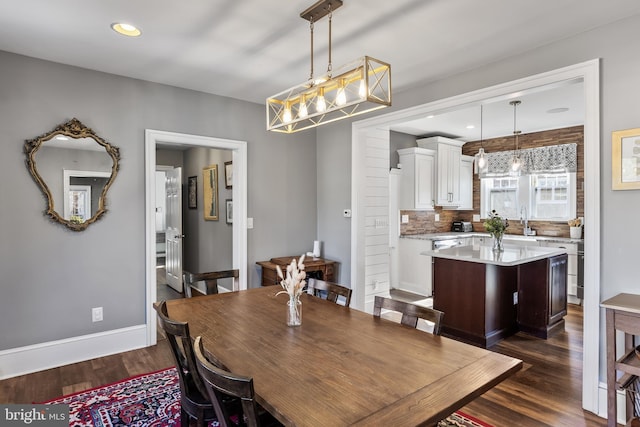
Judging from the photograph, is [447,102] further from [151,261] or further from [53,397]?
[53,397]

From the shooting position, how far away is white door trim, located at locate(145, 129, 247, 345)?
11.6 ft

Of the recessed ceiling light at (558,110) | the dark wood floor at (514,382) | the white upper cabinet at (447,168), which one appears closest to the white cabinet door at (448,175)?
the white upper cabinet at (447,168)

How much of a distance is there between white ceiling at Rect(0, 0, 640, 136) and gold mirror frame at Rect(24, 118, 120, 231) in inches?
22.3

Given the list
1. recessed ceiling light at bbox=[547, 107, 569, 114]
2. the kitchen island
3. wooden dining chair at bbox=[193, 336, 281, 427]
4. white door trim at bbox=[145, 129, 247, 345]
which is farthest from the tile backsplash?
wooden dining chair at bbox=[193, 336, 281, 427]

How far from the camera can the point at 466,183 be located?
657 cm

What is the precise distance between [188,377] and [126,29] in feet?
7.56

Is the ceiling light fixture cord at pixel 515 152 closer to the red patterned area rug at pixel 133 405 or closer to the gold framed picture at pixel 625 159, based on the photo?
the gold framed picture at pixel 625 159

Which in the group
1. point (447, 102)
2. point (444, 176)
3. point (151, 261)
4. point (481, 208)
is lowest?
point (151, 261)

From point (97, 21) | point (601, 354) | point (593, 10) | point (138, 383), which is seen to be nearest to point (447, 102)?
point (593, 10)

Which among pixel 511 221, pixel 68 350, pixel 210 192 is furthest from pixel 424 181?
pixel 68 350

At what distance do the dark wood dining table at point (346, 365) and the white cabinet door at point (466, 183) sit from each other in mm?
5015

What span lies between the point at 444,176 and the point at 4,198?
5697mm

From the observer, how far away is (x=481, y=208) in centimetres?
666

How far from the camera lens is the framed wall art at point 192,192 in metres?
5.96
